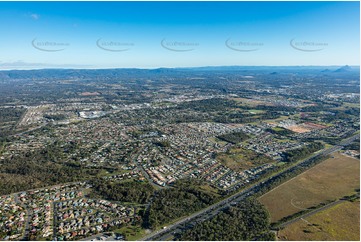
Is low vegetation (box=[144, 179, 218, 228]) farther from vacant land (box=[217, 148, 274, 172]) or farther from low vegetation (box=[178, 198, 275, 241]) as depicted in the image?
vacant land (box=[217, 148, 274, 172])

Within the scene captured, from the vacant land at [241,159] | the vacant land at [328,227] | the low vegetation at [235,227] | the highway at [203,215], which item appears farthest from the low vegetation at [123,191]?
the vacant land at [328,227]

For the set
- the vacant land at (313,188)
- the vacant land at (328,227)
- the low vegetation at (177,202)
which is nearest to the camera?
the vacant land at (328,227)

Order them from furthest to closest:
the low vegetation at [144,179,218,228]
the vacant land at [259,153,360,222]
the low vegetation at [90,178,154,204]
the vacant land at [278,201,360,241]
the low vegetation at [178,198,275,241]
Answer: the low vegetation at [90,178,154,204], the vacant land at [259,153,360,222], the low vegetation at [144,179,218,228], the vacant land at [278,201,360,241], the low vegetation at [178,198,275,241]

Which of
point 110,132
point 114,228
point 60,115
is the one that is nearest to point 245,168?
point 114,228

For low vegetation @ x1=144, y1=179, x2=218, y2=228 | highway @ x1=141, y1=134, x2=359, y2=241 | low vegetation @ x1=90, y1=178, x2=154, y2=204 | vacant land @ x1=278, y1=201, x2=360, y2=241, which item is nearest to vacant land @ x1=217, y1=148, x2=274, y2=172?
highway @ x1=141, y1=134, x2=359, y2=241

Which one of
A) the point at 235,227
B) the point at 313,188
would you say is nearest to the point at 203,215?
the point at 235,227

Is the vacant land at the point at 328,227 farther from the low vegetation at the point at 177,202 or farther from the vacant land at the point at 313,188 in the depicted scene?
the low vegetation at the point at 177,202
